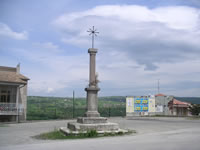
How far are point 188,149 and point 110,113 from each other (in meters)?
25.5

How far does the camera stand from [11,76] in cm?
2494

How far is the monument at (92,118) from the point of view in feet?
40.9

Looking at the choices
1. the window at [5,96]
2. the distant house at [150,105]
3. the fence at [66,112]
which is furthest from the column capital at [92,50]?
the distant house at [150,105]

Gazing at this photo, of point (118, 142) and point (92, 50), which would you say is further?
point (92, 50)

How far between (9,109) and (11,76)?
11.0 ft

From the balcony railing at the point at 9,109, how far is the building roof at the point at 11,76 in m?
2.33

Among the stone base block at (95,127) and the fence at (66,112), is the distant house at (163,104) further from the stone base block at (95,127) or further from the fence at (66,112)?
the stone base block at (95,127)

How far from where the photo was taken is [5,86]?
24953mm

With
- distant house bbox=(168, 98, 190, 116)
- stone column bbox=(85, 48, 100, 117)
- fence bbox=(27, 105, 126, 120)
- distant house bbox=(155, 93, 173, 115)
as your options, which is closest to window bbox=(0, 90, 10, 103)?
fence bbox=(27, 105, 126, 120)

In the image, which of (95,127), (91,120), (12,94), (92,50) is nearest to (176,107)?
(12,94)

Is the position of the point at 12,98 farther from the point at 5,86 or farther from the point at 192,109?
the point at 192,109

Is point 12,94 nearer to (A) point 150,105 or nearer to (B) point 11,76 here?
(B) point 11,76

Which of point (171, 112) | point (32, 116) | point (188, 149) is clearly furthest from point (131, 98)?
point (188, 149)

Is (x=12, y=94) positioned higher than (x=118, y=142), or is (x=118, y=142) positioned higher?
(x=12, y=94)
